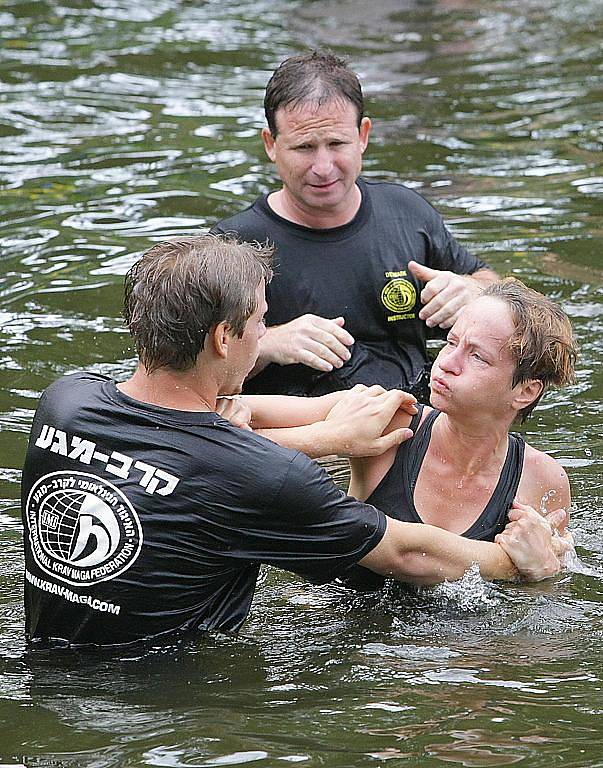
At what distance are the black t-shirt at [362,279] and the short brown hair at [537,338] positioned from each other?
1.80 m

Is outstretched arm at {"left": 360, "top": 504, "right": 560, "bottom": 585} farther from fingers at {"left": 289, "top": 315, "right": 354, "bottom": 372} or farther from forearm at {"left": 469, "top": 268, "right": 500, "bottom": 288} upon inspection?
forearm at {"left": 469, "top": 268, "right": 500, "bottom": 288}

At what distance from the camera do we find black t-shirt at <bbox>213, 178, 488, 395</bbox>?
6359 millimetres

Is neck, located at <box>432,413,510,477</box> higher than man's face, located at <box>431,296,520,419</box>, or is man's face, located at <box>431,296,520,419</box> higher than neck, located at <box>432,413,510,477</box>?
man's face, located at <box>431,296,520,419</box>

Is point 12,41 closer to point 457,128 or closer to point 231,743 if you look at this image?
point 457,128

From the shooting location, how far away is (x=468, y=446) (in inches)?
191

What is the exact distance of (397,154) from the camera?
11320 mm

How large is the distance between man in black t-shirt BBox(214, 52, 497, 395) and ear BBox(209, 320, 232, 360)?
195cm

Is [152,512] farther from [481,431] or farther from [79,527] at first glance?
[481,431]

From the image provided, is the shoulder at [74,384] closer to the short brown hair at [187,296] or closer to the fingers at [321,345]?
the short brown hair at [187,296]

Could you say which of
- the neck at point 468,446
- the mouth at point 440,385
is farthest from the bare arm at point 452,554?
the mouth at point 440,385

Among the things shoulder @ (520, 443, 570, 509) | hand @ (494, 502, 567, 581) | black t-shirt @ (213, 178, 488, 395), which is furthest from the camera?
black t-shirt @ (213, 178, 488, 395)

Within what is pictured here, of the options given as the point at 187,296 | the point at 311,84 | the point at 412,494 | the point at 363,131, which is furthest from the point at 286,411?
the point at 363,131

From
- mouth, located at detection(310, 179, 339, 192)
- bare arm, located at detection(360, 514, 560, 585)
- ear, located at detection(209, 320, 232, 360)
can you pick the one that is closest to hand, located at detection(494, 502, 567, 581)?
bare arm, located at detection(360, 514, 560, 585)

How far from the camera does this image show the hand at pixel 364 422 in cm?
454
